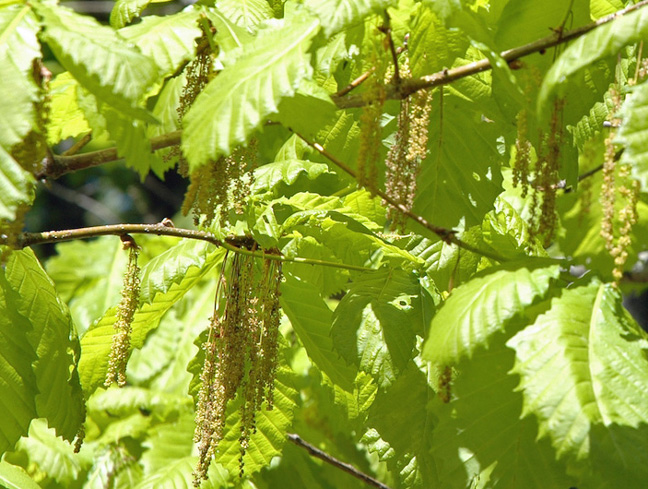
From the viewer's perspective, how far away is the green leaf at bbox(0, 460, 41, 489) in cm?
159

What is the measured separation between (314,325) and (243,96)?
2.33 feet

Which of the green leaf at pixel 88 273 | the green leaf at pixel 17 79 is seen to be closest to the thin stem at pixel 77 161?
the green leaf at pixel 17 79

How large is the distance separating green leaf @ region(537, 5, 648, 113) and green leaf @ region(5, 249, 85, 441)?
100 centimetres

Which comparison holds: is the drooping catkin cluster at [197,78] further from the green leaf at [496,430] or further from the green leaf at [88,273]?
the green leaf at [88,273]

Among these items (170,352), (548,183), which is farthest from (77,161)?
(170,352)

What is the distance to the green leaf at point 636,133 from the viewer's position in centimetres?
96

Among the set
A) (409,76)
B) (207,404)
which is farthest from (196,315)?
(409,76)

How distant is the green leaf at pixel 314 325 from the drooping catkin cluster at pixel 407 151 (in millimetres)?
421

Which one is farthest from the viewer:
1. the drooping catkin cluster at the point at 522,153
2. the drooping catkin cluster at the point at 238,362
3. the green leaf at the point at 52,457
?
the green leaf at the point at 52,457

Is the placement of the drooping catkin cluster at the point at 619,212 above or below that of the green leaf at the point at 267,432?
above

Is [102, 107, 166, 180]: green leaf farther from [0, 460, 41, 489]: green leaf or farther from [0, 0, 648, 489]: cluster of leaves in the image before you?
[0, 460, 41, 489]: green leaf

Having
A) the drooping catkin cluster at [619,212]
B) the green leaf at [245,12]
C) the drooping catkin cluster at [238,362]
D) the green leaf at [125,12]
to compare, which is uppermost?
A: the green leaf at [125,12]

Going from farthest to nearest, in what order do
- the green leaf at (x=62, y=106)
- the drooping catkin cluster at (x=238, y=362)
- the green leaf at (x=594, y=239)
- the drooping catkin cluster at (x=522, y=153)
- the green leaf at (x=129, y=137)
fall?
the green leaf at (x=594, y=239) < the green leaf at (x=62, y=106) < the drooping catkin cluster at (x=238, y=362) < the drooping catkin cluster at (x=522, y=153) < the green leaf at (x=129, y=137)

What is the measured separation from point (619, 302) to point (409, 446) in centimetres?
53
